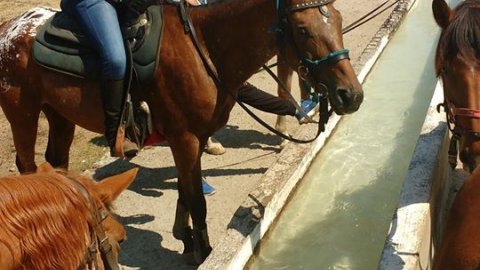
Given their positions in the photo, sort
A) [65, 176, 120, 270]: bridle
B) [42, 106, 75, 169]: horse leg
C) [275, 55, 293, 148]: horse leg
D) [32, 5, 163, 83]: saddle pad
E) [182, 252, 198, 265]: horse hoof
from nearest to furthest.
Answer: [65, 176, 120, 270]: bridle → [32, 5, 163, 83]: saddle pad → [182, 252, 198, 265]: horse hoof → [42, 106, 75, 169]: horse leg → [275, 55, 293, 148]: horse leg

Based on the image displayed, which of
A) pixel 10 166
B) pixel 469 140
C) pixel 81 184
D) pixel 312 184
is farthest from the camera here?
pixel 10 166

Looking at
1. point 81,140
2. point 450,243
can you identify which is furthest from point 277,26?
point 81,140

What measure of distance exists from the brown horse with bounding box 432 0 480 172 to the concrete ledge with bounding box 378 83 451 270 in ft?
1.56

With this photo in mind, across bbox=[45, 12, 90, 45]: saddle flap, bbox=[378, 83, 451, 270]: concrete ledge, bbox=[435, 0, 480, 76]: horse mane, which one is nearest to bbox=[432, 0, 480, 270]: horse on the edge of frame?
bbox=[435, 0, 480, 76]: horse mane

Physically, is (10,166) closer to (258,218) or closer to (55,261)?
(258,218)

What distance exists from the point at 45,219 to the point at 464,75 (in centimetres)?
251

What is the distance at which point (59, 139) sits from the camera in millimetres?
5023

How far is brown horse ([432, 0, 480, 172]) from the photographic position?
342 centimetres

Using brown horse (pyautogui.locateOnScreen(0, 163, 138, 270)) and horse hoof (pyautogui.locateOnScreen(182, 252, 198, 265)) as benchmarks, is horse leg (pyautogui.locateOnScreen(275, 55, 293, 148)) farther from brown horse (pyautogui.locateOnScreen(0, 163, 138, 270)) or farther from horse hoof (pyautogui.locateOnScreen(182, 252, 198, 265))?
brown horse (pyautogui.locateOnScreen(0, 163, 138, 270))

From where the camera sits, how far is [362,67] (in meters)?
7.42

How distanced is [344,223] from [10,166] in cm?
362

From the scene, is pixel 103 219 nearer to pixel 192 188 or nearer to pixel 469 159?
pixel 192 188

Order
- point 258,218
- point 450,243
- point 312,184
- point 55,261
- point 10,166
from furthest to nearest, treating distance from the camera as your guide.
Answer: point 10,166
point 312,184
point 258,218
point 450,243
point 55,261

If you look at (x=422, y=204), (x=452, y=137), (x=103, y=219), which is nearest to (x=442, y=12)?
(x=452, y=137)
